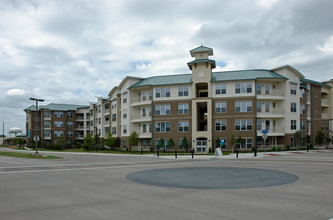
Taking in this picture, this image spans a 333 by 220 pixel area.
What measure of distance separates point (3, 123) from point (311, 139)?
90852 mm

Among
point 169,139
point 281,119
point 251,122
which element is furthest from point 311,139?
point 169,139

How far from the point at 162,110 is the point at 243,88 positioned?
45.7ft

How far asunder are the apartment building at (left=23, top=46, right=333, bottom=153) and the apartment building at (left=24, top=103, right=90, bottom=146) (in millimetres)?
41980

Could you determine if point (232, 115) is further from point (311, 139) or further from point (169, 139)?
point (311, 139)

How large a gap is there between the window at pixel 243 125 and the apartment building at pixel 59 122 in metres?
55.0

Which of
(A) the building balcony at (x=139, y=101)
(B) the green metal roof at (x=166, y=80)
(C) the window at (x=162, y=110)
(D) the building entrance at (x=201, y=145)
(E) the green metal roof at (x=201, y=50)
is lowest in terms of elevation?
(D) the building entrance at (x=201, y=145)

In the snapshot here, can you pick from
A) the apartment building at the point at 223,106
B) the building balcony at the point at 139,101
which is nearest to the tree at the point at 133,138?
the apartment building at the point at 223,106

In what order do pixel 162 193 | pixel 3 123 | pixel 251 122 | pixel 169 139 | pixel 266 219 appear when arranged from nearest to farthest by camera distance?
pixel 266 219
pixel 162 193
pixel 251 122
pixel 169 139
pixel 3 123

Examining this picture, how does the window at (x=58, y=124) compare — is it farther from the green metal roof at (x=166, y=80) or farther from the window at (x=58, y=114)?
the green metal roof at (x=166, y=80)

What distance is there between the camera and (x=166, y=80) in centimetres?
5122

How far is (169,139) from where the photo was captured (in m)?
48.5

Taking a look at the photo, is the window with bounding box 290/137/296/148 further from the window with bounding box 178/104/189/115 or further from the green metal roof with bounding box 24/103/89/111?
the green metal roof with bounding box 24/103/89/111

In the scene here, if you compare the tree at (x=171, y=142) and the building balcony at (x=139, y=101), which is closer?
the tree at (x=171, y=142)

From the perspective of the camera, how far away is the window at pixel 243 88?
151ft
